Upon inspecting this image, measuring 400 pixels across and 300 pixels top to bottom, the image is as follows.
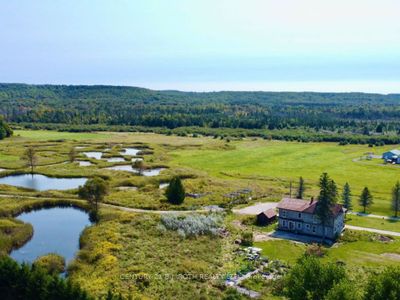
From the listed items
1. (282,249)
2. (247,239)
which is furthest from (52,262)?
(282,249)

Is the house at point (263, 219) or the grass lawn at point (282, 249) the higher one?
the house at point (263, 219)

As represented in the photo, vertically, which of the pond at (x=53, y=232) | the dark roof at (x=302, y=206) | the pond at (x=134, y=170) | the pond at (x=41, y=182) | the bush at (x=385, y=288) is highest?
the bush at (x=385, y=288)

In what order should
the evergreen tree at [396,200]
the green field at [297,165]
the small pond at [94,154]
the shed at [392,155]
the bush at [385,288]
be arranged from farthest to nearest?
the shed at [392,155]
the small pond at [94,154]
the green field at [297,165]
the evergreen tree at [396,200]
the bush at [385,288]

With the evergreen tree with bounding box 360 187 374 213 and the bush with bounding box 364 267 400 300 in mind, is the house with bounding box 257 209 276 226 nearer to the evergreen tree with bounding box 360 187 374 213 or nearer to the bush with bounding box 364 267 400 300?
the evergreen tree with bounding box 360 187 374 213

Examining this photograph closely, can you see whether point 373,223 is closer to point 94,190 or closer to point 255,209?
point 255,209

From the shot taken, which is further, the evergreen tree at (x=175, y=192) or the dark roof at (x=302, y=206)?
the evergreen tree at (x=175, y=192)

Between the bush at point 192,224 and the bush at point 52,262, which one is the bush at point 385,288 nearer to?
the bush at point 192,224

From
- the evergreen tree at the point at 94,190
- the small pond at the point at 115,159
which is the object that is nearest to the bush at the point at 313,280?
the evergreen tree at the point at 94,190
